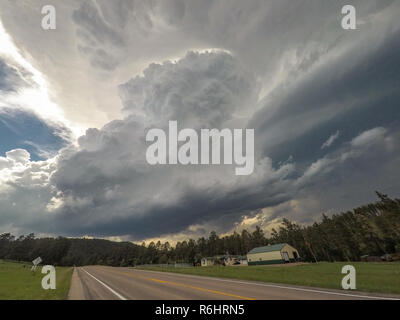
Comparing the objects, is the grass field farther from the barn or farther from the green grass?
the barn

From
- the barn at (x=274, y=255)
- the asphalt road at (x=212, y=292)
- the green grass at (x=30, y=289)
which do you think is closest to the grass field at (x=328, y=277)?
the asphalt road at (x=212, y=292)

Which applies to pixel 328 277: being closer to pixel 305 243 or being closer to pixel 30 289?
pixel 30 289

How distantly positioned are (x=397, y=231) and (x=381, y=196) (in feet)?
46.2

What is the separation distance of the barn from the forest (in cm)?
547

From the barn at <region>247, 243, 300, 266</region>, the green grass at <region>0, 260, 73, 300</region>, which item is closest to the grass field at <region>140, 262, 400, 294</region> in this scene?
the green grass at <region>0, 260, 73, 300</region>

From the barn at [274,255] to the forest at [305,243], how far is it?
547 centimetres

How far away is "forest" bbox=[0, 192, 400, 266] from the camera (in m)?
72.0

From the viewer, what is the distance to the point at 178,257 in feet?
497

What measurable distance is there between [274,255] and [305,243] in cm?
3312

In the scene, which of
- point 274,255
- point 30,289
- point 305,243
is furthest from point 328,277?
point 305,243

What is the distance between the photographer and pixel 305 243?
89.8 meters

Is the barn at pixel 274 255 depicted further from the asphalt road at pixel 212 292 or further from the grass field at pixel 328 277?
the asphalt road at pixel 212 292
